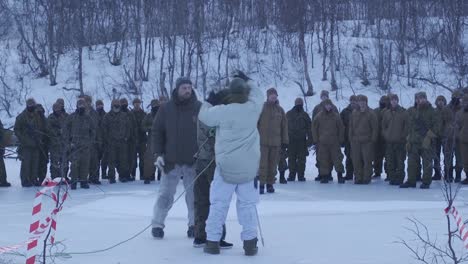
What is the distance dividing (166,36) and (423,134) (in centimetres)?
2183

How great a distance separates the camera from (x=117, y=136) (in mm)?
16562

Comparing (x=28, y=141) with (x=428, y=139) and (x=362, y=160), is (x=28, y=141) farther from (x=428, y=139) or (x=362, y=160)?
(x=428, y=139)

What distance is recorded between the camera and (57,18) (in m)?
35.8

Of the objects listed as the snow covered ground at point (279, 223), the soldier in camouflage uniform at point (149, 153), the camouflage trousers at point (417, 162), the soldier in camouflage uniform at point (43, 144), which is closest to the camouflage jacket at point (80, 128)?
the soldier in camouflage uniform at point (43, 144)

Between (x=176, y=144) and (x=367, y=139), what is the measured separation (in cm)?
716

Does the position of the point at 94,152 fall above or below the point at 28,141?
below

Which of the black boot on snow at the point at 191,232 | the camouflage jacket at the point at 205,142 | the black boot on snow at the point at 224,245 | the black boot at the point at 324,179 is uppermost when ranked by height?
the camouflage jacket at the point at 205,142

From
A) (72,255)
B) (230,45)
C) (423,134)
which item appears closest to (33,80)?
(230,45)

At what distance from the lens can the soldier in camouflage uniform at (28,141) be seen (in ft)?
52.4

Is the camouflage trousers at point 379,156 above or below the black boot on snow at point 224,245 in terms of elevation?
above

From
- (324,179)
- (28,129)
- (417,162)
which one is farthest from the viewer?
(324,179)

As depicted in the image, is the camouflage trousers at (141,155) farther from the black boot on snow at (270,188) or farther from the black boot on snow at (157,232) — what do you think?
the black boot on snow at (157,232)

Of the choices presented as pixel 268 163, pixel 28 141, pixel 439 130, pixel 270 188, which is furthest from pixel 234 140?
pixel 28 141

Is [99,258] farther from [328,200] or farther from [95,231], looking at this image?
[328,200]
